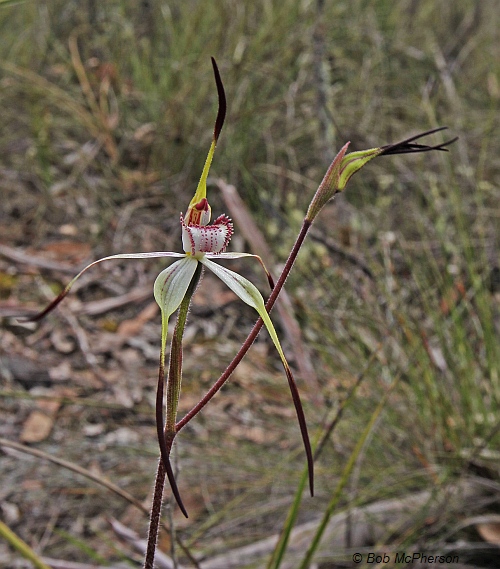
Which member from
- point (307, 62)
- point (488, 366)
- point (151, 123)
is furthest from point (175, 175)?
point (488, 366)

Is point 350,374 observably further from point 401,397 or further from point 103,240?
point 103,240

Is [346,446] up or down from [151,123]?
down

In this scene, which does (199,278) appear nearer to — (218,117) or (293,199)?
Answer: (218,117)

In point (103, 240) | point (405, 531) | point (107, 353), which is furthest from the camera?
point (103, 240)

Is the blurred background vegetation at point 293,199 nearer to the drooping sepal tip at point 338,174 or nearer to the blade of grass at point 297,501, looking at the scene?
the blade of grass at point 297,501

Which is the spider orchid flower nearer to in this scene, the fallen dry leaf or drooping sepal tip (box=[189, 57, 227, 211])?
drooping sepal tip (box=[189, 57, 227, 211])

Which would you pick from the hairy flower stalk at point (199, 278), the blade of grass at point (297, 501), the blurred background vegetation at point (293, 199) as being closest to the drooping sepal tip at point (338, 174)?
the hairy flower stalk at point (199, 278)

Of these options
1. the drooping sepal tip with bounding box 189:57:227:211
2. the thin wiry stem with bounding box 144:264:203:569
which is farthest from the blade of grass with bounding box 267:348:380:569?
the drooping sepal tip with bounding box 189:57:227:211

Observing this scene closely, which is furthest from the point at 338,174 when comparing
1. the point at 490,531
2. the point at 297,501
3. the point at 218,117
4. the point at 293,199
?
the point at 293,199
